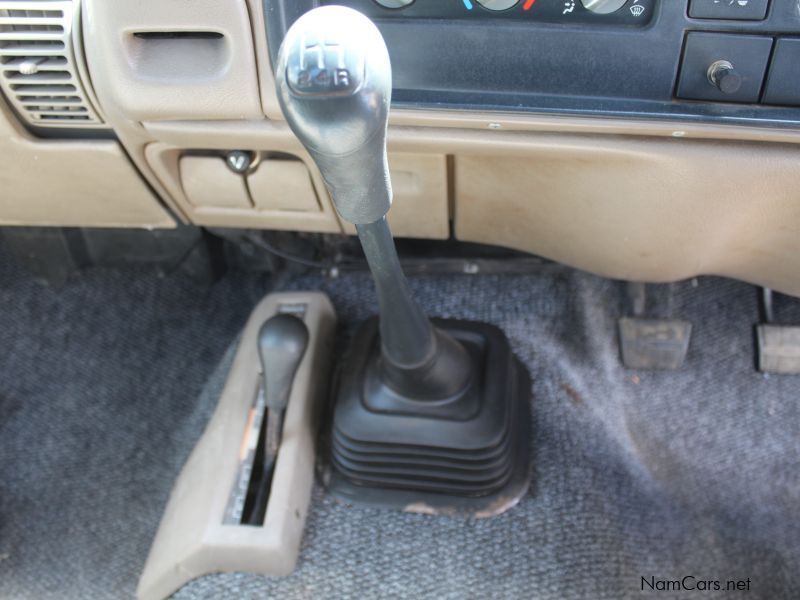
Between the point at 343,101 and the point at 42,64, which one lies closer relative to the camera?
the point at 343,101

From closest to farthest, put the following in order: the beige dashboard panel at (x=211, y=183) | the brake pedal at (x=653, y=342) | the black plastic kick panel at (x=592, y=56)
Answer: the black plastic kick panel at (x=592, y=56)
the beige dashboard panel at (x=211, y=183)
the brake pedal at (x=653, y=342)

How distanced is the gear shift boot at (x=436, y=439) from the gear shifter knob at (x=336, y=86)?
467 mm

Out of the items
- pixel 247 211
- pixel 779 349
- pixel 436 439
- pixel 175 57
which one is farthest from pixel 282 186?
pixel 779 349

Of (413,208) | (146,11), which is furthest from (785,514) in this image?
(146,11)

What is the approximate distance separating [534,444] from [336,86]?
2.30 feet

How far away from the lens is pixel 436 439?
2.94 ft

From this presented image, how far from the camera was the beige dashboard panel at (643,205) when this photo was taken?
734mm

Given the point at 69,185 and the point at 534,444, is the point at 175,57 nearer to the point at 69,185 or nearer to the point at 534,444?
the point at 69,185

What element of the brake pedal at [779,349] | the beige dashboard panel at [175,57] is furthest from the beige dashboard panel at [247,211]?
the brake pedal at [779,349]

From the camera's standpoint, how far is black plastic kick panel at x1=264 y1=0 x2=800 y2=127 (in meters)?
0.64

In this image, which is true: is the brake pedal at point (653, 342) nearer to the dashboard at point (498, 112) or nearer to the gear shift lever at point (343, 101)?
the dashboard at point (498, 112)

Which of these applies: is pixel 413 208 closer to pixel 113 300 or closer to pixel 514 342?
pixel 514 342

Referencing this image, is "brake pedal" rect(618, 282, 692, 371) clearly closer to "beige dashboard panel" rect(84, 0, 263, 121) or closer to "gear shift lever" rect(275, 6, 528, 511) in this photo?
"gear shift lever" rect(275, 6, 528, 511)

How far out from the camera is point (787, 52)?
644 mm
